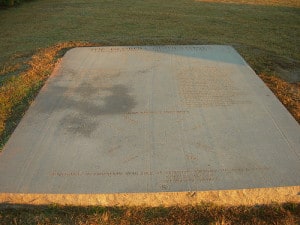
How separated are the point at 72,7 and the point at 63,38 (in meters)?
3.46

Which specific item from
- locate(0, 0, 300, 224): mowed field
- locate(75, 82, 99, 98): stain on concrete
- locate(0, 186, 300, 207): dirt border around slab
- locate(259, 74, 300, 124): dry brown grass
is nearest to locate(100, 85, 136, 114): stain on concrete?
locate(75, 82, 99, 98): stain on concrete

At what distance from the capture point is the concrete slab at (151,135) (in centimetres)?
313

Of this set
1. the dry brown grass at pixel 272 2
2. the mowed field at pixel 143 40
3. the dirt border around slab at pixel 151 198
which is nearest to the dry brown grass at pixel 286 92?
the mowed field at pixel 143 40

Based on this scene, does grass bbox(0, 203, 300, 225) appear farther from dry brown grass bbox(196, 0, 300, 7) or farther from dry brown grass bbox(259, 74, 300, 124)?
dry brown grass bbox(196, 0, 300, 7)

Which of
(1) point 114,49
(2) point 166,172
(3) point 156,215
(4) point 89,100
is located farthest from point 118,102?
(1) point 114,49

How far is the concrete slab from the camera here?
313cm

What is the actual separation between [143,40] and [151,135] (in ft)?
12.0

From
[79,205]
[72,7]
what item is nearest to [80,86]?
[79,205]

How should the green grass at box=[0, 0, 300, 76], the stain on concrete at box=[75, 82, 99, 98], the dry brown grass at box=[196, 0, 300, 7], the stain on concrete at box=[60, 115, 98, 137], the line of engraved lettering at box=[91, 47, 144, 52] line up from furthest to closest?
the dry brown grass at box=[196, 0, 300, 7] < the green grass at box=[0, 0, 300, 76] < the line of engraved lettering at box=[91, 47, 144, 52] < the stain on concrete at box=[75, 82, 99, 98] < the stain on concrete at box=[60, 115, 98, 137]

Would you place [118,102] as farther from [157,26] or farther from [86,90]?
[157,26]

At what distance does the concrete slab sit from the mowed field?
19 centimetres

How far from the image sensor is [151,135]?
376 cm

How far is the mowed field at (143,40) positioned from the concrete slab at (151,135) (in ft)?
0.63

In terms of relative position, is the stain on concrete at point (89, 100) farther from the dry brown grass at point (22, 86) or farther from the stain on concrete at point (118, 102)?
the dry brown grass at point (22, 86)
